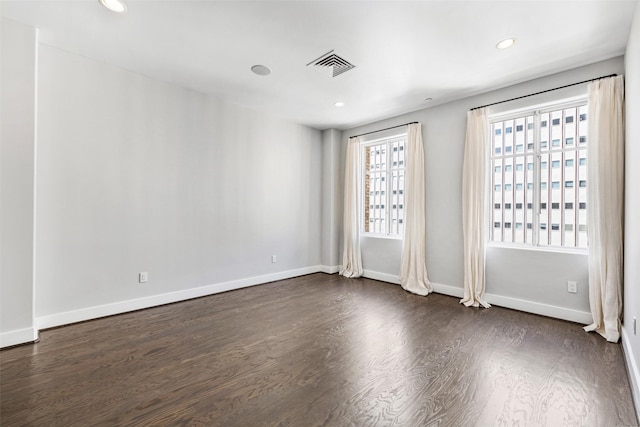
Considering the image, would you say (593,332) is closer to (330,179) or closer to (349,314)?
(349,314)

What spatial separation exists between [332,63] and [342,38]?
0.46 meters

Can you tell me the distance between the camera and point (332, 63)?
3.13 metres

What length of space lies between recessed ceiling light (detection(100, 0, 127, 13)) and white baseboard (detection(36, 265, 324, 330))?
3.02 metres

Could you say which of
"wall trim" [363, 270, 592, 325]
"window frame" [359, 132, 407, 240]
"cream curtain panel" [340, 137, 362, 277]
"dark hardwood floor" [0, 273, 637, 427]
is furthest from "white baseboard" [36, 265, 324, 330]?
"wall trim" [363, 270, 592, 325]

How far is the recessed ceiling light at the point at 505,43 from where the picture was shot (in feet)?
8.87

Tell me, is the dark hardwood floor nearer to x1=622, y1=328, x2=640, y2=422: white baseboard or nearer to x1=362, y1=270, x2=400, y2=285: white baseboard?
x1=622, y1=328, x2=640, y2=422: white baseboard

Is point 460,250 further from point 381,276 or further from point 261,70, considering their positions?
point 261,70

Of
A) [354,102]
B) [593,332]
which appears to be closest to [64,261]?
[354,102]

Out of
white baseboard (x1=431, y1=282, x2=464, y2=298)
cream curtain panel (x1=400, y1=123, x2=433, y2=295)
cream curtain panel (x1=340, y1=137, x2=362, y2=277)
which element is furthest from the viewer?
cream curtain panel (x1=340, y1=137, x2=362, y2=277)

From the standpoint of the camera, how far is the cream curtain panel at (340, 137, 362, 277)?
17.9 feet

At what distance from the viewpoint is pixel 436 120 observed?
14.4 ft

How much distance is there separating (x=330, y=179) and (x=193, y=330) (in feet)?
12.4

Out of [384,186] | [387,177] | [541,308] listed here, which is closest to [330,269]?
[384,186]

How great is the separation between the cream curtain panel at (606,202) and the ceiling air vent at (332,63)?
2.67 m
